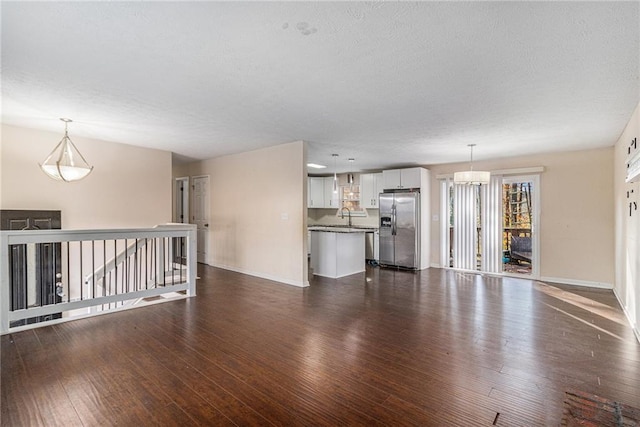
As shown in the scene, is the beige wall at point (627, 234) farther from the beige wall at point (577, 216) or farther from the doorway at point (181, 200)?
the doorway at point (181, 200)

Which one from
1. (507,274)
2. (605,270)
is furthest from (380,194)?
(605,270)

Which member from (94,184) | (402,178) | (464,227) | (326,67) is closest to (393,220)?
(402,178)

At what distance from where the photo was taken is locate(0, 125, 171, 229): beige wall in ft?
14.8

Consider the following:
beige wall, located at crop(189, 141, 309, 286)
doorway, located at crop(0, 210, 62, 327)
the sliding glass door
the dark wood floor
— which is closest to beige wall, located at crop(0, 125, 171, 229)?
doorway, located at crop(0, 210, 62, 327)

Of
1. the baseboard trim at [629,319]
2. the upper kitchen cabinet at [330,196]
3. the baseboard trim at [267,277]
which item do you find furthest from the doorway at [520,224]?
the baseboard trim at [267,277]

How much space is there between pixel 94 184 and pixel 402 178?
20.8ft

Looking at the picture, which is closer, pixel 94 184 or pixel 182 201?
pixel 94 184

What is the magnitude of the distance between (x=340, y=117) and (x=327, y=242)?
3.03m

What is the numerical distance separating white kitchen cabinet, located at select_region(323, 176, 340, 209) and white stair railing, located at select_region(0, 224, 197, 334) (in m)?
4.81

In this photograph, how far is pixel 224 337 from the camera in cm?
318

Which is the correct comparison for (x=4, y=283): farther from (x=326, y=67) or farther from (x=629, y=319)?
(x=629, y=319)

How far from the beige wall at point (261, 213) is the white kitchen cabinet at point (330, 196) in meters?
3.37

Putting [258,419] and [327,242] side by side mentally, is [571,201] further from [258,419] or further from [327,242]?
[258,419]

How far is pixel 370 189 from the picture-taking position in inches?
333
